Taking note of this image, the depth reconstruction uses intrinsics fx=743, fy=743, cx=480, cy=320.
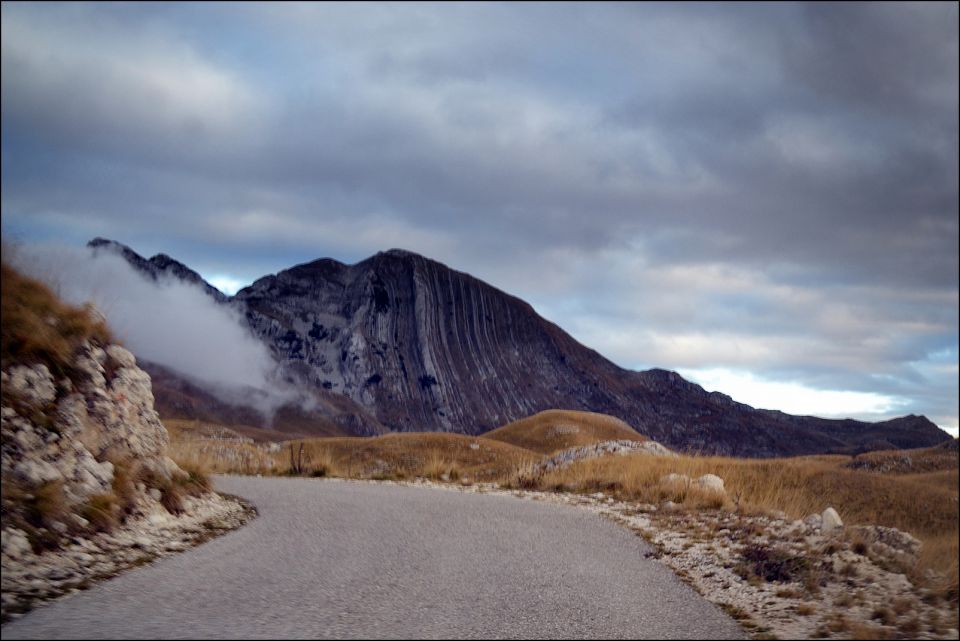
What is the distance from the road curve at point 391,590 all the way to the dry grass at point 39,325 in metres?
3.13

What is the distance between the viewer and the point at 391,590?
670cm

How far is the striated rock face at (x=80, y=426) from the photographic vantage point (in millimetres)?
7773

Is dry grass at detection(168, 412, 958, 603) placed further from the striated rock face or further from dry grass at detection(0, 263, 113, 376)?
dry grass at detection(0, 263, 113, 376)

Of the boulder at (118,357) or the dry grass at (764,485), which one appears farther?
the boulder at (118,357)

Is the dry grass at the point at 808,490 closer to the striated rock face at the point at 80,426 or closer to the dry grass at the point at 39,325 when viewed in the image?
the striated rock face at the point at 80,426

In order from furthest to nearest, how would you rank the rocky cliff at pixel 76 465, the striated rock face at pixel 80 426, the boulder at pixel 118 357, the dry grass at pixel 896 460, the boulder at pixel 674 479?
the dry grass at pixel 896 460, the boulder at pixel 674 479, the boulder at pixel 118 357, the striated rock face at pixel 80 426, the rocky cliff at pixel 76 465

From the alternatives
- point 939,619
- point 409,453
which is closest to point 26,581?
point 939,619

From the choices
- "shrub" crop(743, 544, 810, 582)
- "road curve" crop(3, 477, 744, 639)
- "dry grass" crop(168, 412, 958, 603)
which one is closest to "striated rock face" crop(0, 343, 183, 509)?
"road curve" crop(3, 477, 744, 639)

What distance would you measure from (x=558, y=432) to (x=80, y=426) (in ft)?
216

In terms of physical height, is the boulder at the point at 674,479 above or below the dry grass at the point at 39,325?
below

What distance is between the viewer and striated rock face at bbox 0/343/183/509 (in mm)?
7773

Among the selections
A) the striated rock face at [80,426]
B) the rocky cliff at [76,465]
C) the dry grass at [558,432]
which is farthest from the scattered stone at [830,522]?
the dry grass at [558,432]

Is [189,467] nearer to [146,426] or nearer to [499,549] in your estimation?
[146,426]

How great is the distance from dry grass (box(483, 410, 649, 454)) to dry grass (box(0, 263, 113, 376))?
58.2m
